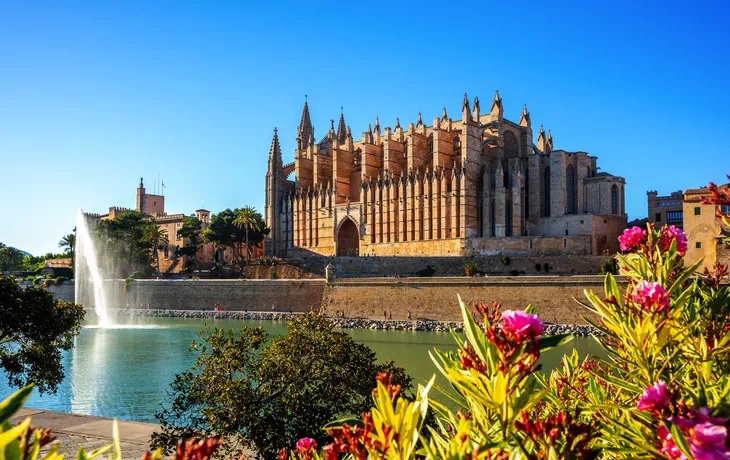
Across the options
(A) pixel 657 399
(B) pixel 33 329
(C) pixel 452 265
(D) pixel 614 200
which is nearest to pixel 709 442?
(A) pixel 657 399

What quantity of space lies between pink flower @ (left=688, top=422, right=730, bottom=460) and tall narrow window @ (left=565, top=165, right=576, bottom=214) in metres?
44.1

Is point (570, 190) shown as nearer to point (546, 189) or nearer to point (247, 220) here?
point (546, 189)

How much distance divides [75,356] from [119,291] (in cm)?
2368

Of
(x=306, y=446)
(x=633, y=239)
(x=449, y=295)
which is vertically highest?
(x=633, y=239)

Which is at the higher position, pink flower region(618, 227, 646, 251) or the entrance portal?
the entrance portal

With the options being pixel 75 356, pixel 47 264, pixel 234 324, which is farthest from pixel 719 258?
pixel 47 264

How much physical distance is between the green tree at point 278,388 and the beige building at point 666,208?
37787 mm

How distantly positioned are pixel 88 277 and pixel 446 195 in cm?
2942

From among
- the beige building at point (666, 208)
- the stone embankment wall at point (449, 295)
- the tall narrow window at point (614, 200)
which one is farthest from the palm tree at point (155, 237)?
the beige building at point (666, 208)

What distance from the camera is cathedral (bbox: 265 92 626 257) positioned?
4366 cm

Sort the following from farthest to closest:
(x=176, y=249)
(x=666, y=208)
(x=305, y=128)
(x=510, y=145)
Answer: (x=305, y=128)
(x=176, y=249)
(x=510, y=145)
(x=666, y=208)

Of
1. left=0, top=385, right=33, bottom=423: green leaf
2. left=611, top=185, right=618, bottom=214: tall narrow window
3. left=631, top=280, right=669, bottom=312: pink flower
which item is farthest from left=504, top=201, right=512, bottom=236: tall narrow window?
left=0, top=385, right=33, bottom=423: green leaf

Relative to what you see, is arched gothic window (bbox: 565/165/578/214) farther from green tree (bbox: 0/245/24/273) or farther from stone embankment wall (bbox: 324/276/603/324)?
green tree (bbox: 0/245/24/273)

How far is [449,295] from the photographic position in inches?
1399
